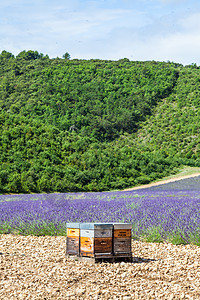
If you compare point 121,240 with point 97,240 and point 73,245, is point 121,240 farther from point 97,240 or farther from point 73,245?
point 73,245

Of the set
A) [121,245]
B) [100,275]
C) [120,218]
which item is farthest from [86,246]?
[120,218]

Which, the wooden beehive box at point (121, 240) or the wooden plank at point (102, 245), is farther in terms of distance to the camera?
the wooden beehive box at point (121, 240)

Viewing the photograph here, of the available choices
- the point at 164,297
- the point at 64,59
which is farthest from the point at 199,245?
the point at 64,59

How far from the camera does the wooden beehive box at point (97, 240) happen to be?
19.0 ft

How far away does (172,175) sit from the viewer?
118ft

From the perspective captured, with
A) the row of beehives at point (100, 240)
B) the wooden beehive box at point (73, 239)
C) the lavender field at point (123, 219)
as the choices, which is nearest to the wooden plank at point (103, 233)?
the row of beehives at point (100, 240)

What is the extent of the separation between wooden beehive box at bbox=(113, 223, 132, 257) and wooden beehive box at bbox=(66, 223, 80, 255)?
52 centimetres

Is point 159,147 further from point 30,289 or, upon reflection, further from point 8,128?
point 30,289

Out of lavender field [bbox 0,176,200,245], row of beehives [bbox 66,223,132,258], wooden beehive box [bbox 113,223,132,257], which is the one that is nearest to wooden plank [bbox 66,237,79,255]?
row of beehives [bbox 66,223,132,258]

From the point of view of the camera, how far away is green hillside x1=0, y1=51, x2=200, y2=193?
29438 mm

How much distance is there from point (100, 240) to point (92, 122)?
44773mm

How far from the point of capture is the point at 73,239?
20.0 ft

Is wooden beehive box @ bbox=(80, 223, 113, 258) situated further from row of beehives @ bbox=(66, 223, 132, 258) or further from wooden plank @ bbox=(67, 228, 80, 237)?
wooden plank @ bbox=(67, 228, 80, 237)

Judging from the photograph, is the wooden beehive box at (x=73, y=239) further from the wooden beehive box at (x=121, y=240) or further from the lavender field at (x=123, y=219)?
the lavender field at (x=123, y=219)
